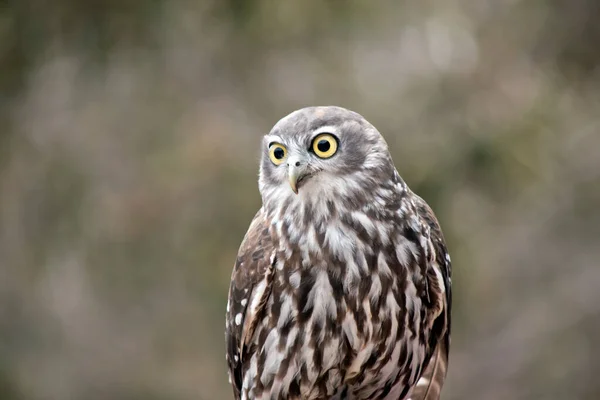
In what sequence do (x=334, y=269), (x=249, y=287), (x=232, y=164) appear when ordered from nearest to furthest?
(x=334, y=269) < (x=249, y=287) < (x=232, y=164)

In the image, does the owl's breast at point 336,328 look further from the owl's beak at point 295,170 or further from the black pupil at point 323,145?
the black pupil at point 323,145

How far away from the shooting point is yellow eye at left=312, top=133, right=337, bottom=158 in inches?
140

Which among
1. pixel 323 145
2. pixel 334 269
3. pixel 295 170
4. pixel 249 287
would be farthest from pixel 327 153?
pixel 249 287

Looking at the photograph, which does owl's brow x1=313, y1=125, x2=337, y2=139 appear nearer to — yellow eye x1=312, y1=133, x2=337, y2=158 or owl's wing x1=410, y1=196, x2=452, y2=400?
yellow eye x1=312, y1=133, x2=337, y2=158

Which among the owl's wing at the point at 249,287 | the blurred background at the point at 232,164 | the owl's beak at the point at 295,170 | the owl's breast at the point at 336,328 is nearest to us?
the owl's beak at the point at 295,170

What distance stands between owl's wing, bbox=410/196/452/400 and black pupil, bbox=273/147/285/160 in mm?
714

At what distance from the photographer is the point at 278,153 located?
3.63 metres

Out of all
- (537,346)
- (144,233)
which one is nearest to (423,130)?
(537,346)

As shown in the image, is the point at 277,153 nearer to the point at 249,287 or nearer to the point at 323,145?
the point at 323,145

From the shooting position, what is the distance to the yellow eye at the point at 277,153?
3.61 metres

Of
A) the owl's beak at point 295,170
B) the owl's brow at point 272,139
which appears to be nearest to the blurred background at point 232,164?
the owl's brow at point 272,139

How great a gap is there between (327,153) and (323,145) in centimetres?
4

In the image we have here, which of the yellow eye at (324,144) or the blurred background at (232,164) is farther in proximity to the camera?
the blurred background at (232,164)

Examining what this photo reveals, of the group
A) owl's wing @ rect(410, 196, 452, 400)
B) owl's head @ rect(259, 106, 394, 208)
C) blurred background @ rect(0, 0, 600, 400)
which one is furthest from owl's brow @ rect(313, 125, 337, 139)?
blurred background @ rect(0, 0, 600, 400)
